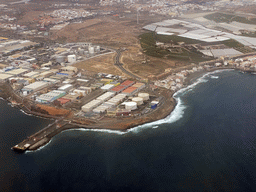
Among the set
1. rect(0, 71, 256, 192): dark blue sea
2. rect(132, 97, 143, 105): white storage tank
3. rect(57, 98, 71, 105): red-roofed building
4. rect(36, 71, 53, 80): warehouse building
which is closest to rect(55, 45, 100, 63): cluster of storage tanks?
rect(36, 71, 53, 80): warehouse building

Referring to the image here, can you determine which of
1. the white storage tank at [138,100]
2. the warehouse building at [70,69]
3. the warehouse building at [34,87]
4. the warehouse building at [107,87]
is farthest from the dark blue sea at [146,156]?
the warehouse building at [70,69]

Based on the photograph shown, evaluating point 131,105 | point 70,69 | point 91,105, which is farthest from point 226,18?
point 91,105

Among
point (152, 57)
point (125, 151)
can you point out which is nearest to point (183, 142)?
point (125, 151)

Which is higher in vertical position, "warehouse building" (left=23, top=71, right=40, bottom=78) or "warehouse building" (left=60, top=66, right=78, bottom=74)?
"warehouse building" (left=60, top=66, right=78, bottom=74)

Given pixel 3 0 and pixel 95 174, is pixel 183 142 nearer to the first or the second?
pixel 95 174

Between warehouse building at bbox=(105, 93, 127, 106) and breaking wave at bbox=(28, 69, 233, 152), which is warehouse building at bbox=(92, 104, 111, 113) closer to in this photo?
warehouse building at bbox=(105, 93, 127, 106)

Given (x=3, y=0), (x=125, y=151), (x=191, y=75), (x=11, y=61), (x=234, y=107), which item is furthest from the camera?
(x=3, y=0)
